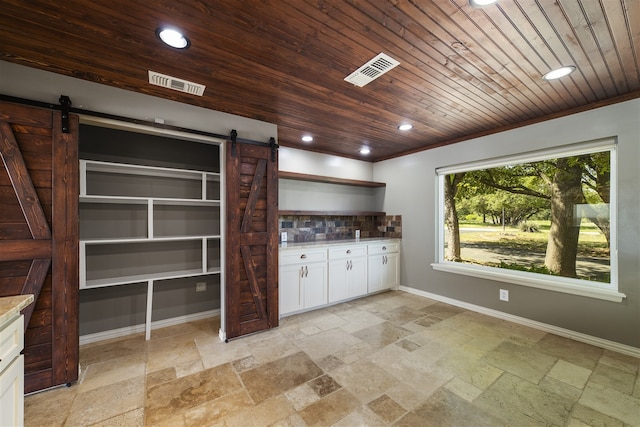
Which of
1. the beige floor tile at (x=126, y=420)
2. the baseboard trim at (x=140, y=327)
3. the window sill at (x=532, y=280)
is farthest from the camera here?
the baseboard trim at (x=140, y=327)

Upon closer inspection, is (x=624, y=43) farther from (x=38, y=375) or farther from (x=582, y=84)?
(x=38, y=375)

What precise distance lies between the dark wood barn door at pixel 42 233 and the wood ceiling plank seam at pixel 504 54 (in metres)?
2.81

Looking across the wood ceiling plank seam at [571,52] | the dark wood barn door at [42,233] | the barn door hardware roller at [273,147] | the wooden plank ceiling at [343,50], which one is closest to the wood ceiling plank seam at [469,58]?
the wooden plank ceiling at [343,50]

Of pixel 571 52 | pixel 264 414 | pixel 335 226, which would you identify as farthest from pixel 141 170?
pixel 571 52

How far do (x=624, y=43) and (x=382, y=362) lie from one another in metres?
2.93

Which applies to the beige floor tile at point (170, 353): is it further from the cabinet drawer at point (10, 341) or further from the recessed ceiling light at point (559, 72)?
the recessed ceiling light at point (559, 72)

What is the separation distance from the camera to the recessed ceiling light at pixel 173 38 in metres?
1.52

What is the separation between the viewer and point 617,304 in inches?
96.5

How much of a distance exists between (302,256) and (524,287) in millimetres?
2713

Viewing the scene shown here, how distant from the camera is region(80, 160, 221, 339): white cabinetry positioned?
259 cm

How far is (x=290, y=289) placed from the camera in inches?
127

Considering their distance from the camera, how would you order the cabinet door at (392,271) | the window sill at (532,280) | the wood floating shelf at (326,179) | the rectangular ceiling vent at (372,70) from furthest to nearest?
the cabinet door at (392,271) < the wood floating shelf at (326,179) < the window sill at (532,280) < the rectangular ceiling vent at (372,70)

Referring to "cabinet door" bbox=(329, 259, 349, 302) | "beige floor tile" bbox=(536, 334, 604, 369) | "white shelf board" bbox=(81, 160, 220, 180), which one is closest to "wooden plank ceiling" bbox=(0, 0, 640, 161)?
"white shelf board" bbox=(81, 160, 220, 180)

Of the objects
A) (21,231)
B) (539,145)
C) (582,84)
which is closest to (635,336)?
(539,145)
